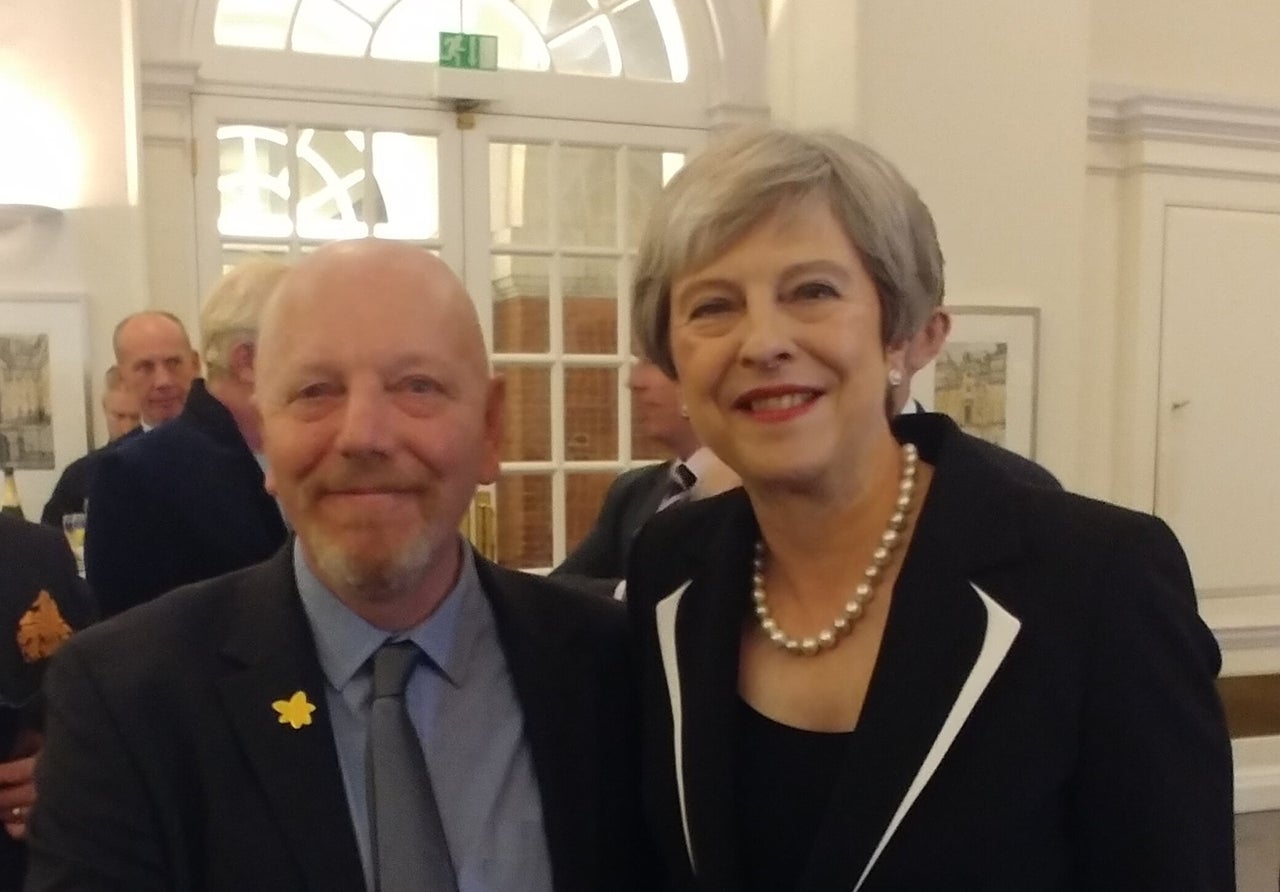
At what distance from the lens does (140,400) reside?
350 cm

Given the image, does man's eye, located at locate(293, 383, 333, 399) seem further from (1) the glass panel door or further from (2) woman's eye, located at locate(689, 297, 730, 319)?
(1) the glass panel door

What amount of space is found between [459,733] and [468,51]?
336 cm

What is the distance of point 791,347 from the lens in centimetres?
127

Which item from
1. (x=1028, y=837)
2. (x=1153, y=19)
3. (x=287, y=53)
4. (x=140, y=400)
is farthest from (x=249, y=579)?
(x=1153, y=19)

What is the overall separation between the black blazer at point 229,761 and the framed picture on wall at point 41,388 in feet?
9.02

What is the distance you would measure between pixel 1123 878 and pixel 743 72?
3.83m

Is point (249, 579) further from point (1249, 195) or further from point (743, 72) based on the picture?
point (1249, 195)

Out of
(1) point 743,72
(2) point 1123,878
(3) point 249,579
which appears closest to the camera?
(2) point 1123,878

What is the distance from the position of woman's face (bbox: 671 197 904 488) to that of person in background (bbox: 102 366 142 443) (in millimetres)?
2694

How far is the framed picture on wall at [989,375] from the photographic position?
4.20 m

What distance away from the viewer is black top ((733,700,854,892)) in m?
1.28

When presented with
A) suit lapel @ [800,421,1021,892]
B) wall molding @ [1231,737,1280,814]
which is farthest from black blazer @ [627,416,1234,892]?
wall molding @ [1231,737,1280,814]

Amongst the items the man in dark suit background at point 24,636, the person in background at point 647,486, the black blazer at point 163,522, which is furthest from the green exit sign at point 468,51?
the man in dark suit background at point 24,636

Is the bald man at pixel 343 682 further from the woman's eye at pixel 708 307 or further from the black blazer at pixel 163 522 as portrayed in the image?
the black blazer at pixel 163 522
